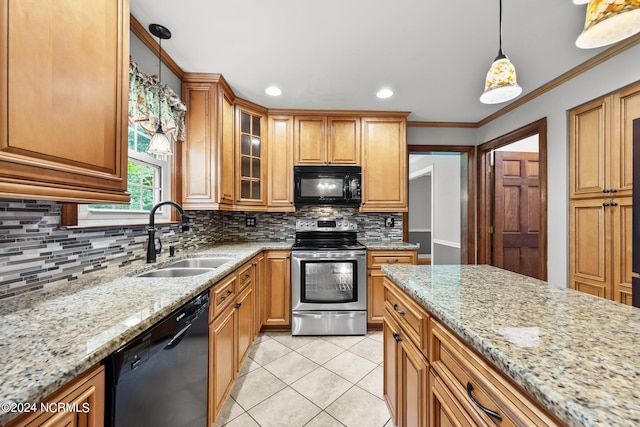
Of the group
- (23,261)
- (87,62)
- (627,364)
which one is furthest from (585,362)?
(23,261)

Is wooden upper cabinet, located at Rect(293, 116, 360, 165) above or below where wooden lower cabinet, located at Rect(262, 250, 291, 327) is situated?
above

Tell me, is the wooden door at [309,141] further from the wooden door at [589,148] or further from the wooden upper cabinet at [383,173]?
the wooden door at [589,148]

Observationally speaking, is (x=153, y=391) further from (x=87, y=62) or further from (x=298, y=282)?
(x=298, y=282)

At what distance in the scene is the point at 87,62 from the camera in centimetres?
85

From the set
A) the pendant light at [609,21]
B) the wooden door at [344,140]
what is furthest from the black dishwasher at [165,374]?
the wooden door at [344,140]

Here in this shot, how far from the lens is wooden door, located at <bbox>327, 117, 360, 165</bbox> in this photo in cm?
291

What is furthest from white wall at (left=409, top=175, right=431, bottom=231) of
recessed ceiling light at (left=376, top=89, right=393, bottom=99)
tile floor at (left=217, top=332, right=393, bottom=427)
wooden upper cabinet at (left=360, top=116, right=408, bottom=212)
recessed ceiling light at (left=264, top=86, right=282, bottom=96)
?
recessed ceiling light at (left=264, top=86, right=282, bottom=96)

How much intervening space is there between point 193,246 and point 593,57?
3.63 metres

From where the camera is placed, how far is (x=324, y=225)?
302 centimetres

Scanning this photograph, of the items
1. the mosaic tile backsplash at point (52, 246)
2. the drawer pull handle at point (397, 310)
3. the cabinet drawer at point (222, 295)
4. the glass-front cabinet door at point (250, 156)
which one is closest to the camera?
the mosaic tile backsplash at point (52, 246)

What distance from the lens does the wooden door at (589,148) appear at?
6.17ft

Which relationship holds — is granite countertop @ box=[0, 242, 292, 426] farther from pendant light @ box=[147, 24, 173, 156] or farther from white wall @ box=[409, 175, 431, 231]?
white wall @ box=[409, 175, 431, 231]

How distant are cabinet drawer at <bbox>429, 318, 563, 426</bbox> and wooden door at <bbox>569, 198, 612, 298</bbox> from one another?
1.94 metres

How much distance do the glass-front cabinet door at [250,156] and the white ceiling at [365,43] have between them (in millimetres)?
281
